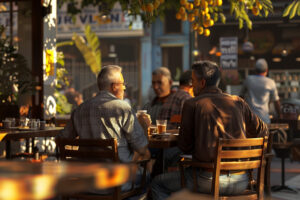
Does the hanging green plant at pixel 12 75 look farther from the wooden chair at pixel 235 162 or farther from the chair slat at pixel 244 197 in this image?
the chair slat at pixel 244 197

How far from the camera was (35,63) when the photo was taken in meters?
7.98

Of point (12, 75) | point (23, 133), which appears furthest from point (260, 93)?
point (23, 133)

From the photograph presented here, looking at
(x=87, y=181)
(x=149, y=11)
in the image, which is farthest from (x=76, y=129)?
(x=87, y=181)

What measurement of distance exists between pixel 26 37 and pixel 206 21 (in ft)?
11.0

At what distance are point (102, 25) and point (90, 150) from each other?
1791 cm

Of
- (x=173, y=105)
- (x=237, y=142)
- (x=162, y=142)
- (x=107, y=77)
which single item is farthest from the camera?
(x=173, y=105)

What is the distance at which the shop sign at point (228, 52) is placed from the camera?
1447 cm

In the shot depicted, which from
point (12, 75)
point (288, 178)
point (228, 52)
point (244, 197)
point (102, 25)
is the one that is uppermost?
point (102, 25)

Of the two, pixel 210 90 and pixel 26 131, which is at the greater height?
pixel 210 90

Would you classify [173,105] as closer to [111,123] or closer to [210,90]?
[210,90]

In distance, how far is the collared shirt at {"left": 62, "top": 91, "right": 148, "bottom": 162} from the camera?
11.8 ft

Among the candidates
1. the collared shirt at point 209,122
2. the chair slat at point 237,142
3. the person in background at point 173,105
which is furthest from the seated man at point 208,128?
the person in background at point 173,105

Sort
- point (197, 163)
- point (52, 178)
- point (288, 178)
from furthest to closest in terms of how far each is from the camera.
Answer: point (288, 178)
point (197, 163)
point (52, 178)

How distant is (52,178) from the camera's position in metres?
1.10
